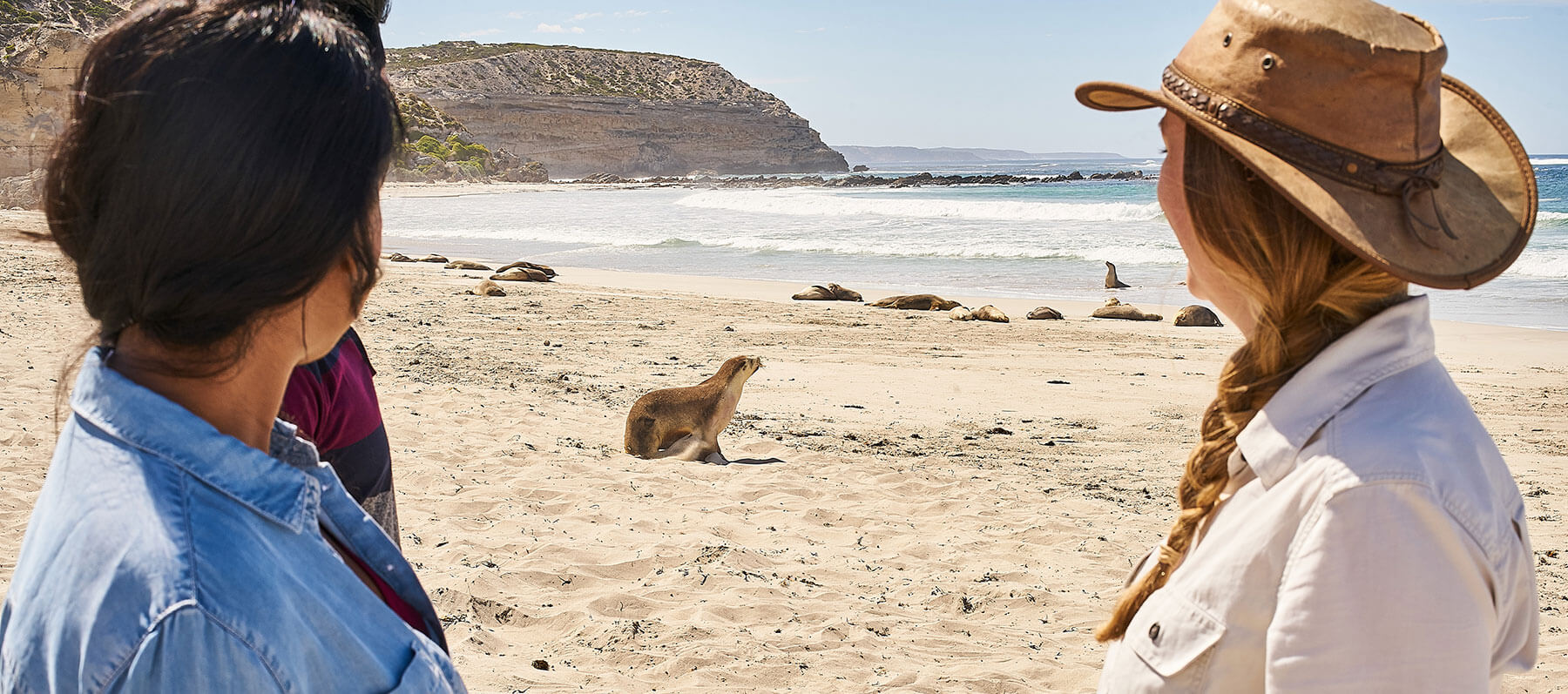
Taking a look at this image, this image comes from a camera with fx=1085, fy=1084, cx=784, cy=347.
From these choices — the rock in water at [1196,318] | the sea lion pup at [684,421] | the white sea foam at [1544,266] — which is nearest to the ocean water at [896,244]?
the white sea foam at [1544,266]

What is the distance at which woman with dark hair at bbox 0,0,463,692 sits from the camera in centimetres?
88

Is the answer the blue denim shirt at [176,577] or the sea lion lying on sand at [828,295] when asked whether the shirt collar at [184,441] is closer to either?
the blue denim shirt at [176,577]

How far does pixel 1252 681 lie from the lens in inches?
53.6

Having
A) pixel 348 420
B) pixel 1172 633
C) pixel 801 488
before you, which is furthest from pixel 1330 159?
pixel 801 488

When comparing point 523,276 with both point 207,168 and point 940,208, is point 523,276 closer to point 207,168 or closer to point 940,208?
point 207,168

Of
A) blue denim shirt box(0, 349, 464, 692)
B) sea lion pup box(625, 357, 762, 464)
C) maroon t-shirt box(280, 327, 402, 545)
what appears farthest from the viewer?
sea lion pup box(625, 357, 762, 464)

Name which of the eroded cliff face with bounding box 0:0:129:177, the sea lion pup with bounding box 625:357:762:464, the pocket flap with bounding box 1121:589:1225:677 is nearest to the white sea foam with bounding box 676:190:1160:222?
the eroded cliff face with bounding box 0:0:129:177

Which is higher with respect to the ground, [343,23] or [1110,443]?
[343,23]

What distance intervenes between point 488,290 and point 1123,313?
7.15 metres

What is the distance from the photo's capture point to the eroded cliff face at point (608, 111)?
8731 cm

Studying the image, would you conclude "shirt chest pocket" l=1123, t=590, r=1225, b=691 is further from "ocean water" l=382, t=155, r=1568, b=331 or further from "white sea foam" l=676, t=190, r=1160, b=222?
"white sea foam" l=676, t=190, r=1160, b=222

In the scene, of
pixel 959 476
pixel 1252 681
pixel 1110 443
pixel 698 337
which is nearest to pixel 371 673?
pixel 1252 681

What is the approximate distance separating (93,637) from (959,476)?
16.7 ft

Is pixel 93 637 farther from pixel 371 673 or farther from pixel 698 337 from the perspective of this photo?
pixel 698 337
